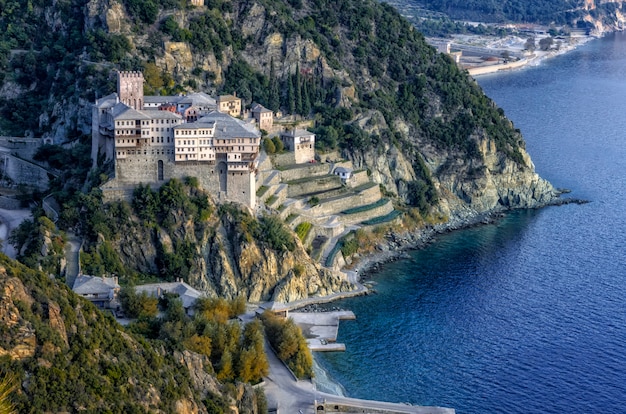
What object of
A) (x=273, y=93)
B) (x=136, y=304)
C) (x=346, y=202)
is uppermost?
(x=273, y=93)

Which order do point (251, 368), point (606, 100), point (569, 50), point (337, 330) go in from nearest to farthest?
point (251, 368) → point (337, 330) → point (606, 100) → point (569, 50)

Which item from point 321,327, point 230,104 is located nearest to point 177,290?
point 321,327

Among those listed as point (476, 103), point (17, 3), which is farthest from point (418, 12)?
point (17, 3)

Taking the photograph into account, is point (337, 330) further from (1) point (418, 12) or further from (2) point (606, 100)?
(1) point (418, 12)

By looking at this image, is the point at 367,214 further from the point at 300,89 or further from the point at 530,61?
the point at 530,61

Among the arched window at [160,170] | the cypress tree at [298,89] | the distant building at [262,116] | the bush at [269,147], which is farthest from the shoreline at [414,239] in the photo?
the cypress tree at [298,89]

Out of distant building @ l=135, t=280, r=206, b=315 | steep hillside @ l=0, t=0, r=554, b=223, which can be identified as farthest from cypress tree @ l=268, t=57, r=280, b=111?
distant building @ l=135, t=280, r=206, b=315
